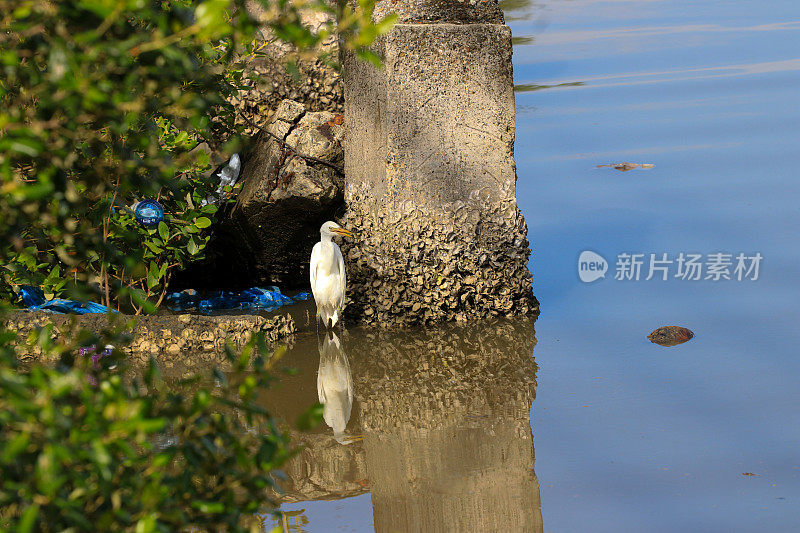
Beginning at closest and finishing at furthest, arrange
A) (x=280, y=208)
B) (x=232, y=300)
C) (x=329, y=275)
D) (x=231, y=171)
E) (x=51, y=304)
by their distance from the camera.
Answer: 1. (x=329, y=275)
2. (x=51, y=304)
3. (x=280, y=208)
4. (x=232, y=300)
5. (x=231, y=171)

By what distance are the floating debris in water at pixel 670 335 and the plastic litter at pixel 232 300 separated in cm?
233

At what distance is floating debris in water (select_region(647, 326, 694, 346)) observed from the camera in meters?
5.02

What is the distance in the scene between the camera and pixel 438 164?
5.27 meters

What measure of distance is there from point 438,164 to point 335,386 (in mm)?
1392

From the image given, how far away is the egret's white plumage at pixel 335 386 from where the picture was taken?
14.4ft

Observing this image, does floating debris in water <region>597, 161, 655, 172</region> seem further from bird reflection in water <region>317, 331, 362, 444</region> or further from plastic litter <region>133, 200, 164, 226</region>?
plastic litter <region>133, 200, 164, 226</region>

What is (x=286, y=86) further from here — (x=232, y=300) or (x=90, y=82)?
(x=90, y=82)

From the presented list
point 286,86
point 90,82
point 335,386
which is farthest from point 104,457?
point 286,86

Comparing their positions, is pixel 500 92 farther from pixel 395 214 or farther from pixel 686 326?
pixel 686 326

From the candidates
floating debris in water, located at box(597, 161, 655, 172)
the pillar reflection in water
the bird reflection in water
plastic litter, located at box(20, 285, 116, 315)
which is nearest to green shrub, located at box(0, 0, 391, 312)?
the pillar reflection in water

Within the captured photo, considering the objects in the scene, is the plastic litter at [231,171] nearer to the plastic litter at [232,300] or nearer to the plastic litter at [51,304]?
the plastic litter at [232,300]

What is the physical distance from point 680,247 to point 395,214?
2148 mm

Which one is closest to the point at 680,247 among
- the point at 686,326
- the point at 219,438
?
the point at 686,326

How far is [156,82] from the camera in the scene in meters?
1.65
